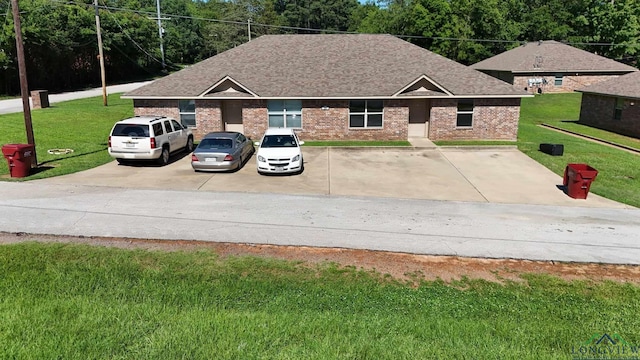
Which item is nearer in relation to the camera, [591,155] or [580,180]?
[580,180]

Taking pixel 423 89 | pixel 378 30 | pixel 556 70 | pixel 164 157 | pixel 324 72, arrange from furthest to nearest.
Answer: pixel 378 30
pixel 556 70
pixel 324 72
pixel 423 89
pixel 164 157

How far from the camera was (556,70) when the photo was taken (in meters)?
50.2

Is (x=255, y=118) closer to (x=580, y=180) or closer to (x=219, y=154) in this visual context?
(x=219, y=154)

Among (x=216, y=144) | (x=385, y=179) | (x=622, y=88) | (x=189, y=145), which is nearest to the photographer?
(x=385, y=179)

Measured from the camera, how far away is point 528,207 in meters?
14.1

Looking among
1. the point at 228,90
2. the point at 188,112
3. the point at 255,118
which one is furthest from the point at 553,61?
the point at 188,112

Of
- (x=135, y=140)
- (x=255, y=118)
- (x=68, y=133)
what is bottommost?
(x=68, y=133)

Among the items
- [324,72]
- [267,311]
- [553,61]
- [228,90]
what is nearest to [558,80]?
[553,61]

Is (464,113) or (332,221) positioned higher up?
(464,113)

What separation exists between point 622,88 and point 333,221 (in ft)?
93.5

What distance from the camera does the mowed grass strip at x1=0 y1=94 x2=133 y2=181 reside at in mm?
17906

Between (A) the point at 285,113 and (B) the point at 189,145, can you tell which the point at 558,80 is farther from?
(B) the point at 189,145

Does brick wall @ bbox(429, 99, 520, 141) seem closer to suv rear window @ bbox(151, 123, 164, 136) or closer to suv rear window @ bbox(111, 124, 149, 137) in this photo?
suv rear window @ bbox(151, 123, 164, 136)

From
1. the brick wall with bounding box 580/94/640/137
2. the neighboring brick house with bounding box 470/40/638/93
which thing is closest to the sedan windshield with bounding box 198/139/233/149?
the brick wall with bounding box 580/94/640/137
